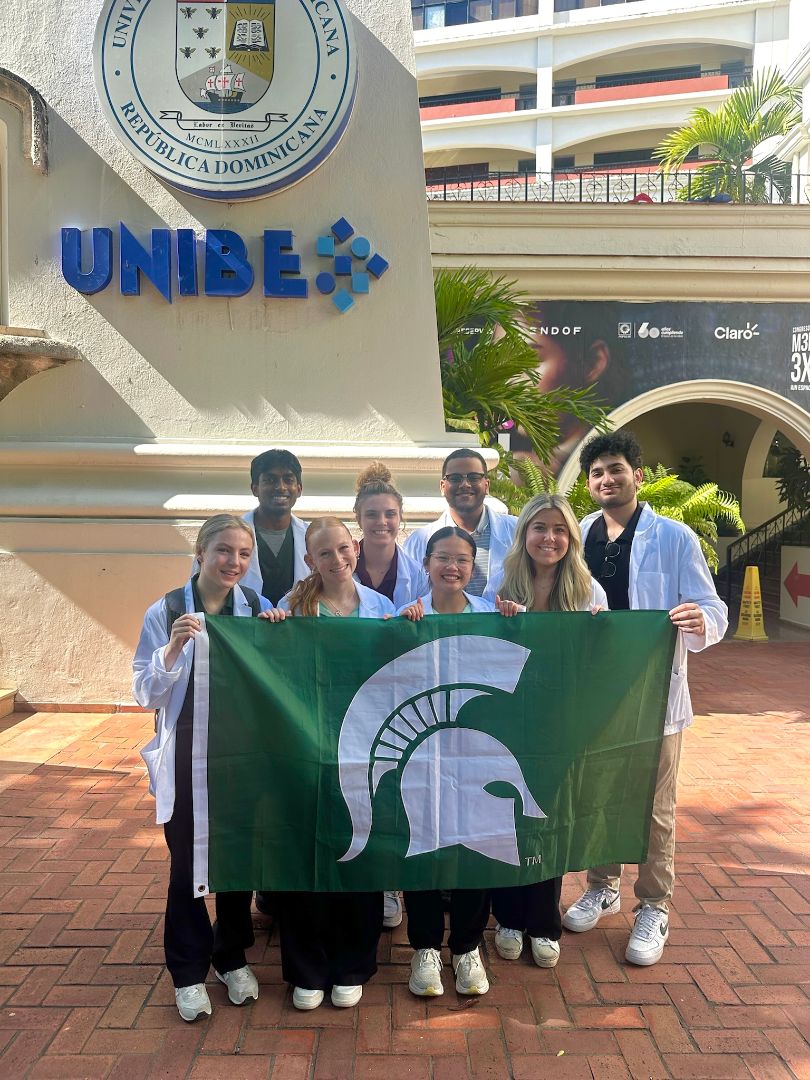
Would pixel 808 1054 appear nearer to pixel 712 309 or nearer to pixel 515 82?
pixel 712 309

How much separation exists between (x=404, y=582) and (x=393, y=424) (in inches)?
142

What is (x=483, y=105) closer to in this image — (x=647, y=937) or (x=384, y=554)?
(x=384, y=554)

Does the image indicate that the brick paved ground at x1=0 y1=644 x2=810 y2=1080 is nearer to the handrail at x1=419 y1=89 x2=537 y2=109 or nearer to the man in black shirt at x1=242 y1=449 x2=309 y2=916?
the man in black shirt at x1=242 y1=449 x2=309 y2=916

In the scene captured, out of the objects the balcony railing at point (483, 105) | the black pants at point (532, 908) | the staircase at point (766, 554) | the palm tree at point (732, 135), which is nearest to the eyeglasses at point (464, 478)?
the black pants at point (532, 908)

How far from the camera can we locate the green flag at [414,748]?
3201mm

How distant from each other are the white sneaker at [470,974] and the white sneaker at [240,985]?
2.37ft

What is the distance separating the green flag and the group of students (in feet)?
0.27

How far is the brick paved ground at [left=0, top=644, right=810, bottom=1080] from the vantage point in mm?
2857

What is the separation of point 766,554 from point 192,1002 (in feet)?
57.0

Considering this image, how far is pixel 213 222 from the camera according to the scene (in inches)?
279

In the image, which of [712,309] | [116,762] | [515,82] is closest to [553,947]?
[116,762]

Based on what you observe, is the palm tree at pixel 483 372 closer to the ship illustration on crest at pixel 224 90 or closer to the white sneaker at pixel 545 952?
the ship illustration on crest at pixel 224 90

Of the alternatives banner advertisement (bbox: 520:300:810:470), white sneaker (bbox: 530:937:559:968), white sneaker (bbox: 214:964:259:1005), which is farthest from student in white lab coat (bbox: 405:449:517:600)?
banner advertisement (bbox: 520:300:810:470)

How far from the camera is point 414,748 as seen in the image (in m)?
3.30
